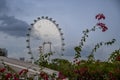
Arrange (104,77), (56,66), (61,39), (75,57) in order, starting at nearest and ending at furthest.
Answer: (104,77)
(75,57)
(56,66)
(61,39)

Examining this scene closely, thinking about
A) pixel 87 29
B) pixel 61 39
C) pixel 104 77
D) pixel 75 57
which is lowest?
pixel 104 77

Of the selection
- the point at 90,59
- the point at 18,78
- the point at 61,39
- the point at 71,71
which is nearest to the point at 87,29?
the point at 90,59

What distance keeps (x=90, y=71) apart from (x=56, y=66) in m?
5.43

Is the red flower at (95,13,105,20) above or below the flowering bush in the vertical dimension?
above

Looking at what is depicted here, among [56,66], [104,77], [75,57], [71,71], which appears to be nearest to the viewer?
[104,77]

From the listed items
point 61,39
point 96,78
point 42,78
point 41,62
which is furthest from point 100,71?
point 61,39

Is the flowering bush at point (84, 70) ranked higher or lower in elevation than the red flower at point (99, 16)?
lower

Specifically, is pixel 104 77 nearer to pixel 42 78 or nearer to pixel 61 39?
pixel 42 78

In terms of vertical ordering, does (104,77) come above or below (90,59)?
below

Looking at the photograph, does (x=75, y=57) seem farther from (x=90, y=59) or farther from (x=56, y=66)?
(x=56, y=66)

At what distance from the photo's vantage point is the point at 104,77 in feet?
38.4

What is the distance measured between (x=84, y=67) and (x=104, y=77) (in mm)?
752

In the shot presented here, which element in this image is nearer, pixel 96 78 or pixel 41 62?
pixel 96 78

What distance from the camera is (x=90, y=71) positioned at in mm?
12031
